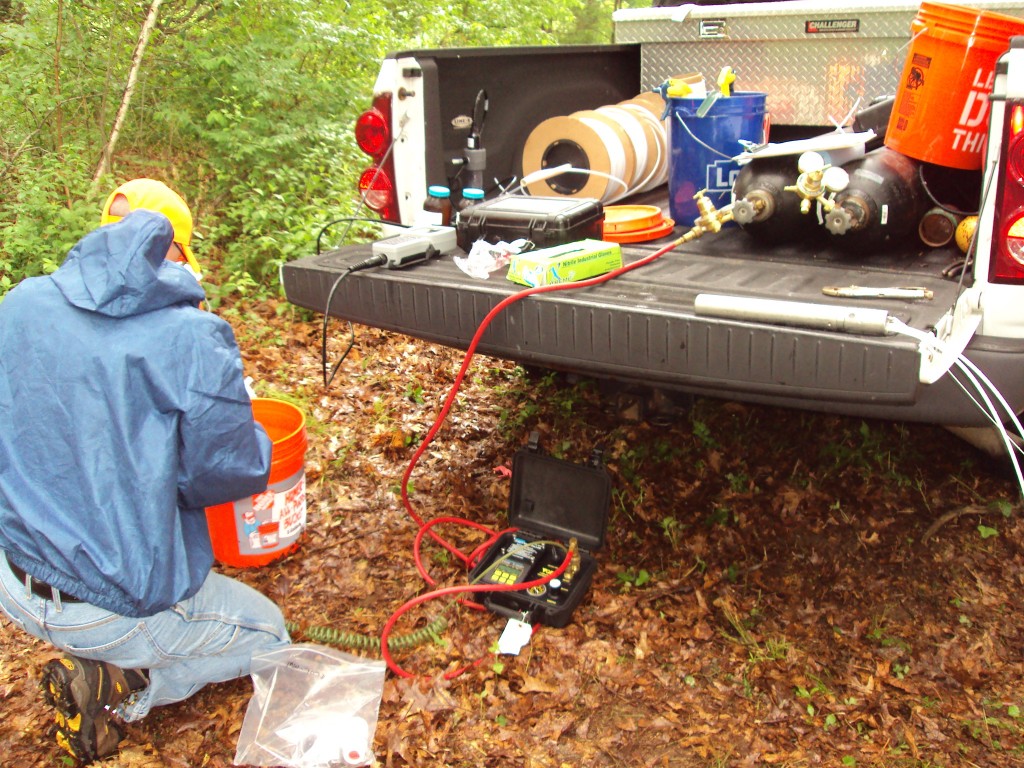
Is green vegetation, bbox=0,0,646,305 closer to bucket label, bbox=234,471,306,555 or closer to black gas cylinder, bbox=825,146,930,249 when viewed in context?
bucket label, bbox=234,471,306,555

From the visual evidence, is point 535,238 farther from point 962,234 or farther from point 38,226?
point 38,226

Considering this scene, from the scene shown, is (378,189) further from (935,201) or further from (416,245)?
(935,201)

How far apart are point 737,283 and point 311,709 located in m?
1.77

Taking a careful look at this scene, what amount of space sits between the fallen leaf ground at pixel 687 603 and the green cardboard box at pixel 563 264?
757 millimetres

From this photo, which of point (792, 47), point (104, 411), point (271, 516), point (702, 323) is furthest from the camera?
point (792, 47)

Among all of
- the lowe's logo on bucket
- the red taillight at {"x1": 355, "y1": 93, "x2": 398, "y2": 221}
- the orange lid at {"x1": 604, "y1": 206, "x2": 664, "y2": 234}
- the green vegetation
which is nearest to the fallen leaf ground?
the orange lid at {"x1": 604, "y1": 206, "x2": 664, "y2": 234}

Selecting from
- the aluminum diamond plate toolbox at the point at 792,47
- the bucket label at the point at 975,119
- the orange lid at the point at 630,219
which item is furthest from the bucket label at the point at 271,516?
the aluminum diamond plate toolbox at the point at 792,47

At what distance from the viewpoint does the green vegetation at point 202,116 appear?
565 cm

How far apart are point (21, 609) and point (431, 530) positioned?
4.57 ft

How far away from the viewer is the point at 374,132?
344cm

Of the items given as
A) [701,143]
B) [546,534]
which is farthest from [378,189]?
[546,534]

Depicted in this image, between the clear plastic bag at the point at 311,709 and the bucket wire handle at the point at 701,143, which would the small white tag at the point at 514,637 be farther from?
the bucket wire handle at the point at 701,143

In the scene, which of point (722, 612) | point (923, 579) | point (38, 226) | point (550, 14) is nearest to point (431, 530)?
point (722, 612)

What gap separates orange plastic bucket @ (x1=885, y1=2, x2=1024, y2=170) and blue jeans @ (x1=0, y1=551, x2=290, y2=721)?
252cm
